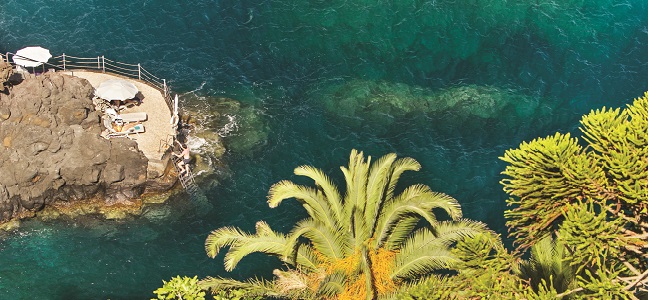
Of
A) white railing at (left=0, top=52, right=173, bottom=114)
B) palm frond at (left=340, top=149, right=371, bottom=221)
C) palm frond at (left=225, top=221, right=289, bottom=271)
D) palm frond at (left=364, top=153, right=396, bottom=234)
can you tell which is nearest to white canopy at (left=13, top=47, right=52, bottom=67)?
white railing at (left=0, top=52, right=173, bottom=114)

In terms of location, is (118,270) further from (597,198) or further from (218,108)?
(597,198)

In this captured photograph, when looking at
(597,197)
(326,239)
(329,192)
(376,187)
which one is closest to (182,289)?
(326,239)

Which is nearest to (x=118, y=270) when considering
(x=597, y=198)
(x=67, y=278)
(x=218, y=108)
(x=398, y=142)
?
(x=67, y=278)

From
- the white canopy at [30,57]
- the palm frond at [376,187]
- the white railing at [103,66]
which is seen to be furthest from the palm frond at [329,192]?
the white canopy at [30,57]

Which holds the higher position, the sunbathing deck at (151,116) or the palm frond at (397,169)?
the sunbathing deck at (151,116)

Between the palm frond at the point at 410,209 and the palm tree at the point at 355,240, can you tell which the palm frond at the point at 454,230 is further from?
the palm frond at the point at 410,209
